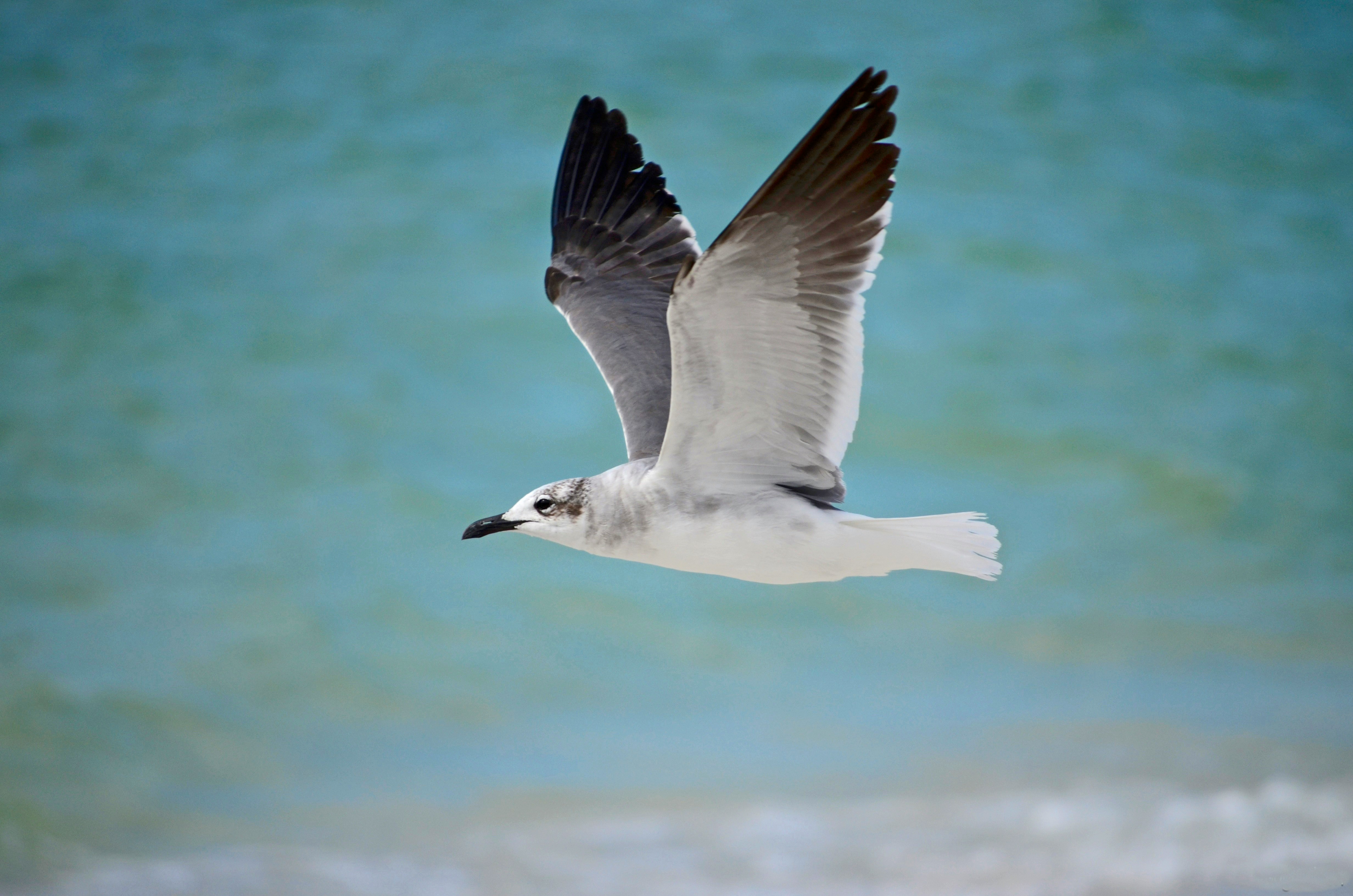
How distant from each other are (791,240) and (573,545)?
3.40 feet

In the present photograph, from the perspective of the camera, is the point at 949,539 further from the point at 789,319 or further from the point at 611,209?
the point at 611,209

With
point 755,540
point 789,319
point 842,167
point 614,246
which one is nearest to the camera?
point 842,167

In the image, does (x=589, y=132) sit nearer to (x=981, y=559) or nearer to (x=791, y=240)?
(x=791, y=240)

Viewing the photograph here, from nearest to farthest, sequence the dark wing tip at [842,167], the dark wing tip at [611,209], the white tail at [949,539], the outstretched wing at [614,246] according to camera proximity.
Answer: the dark wing tip at [842,167]
the white tail at [949,539]
the outstretched wing at [614,246]
the dark wing tip at [611,209]

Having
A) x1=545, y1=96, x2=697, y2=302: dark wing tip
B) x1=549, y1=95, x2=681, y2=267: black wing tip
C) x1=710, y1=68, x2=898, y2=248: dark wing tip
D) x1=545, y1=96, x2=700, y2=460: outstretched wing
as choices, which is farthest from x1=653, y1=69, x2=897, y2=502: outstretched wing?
x1=549, y1=95, x2=681, y2=267: black wing tip

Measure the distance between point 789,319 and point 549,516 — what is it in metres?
0.87

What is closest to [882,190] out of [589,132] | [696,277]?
[696,277]

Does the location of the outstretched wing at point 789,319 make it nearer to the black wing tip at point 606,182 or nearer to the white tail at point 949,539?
the white tail at point 949,539

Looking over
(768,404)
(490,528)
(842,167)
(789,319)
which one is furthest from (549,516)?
(842,167)

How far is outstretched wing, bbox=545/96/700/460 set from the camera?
3.97 m

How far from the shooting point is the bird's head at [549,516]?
10.8 ft

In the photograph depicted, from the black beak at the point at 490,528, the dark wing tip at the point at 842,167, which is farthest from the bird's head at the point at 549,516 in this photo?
the dark wing tip at the point at 842,167

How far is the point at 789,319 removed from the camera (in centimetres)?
291

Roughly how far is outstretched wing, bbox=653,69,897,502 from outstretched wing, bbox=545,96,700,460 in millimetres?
745
